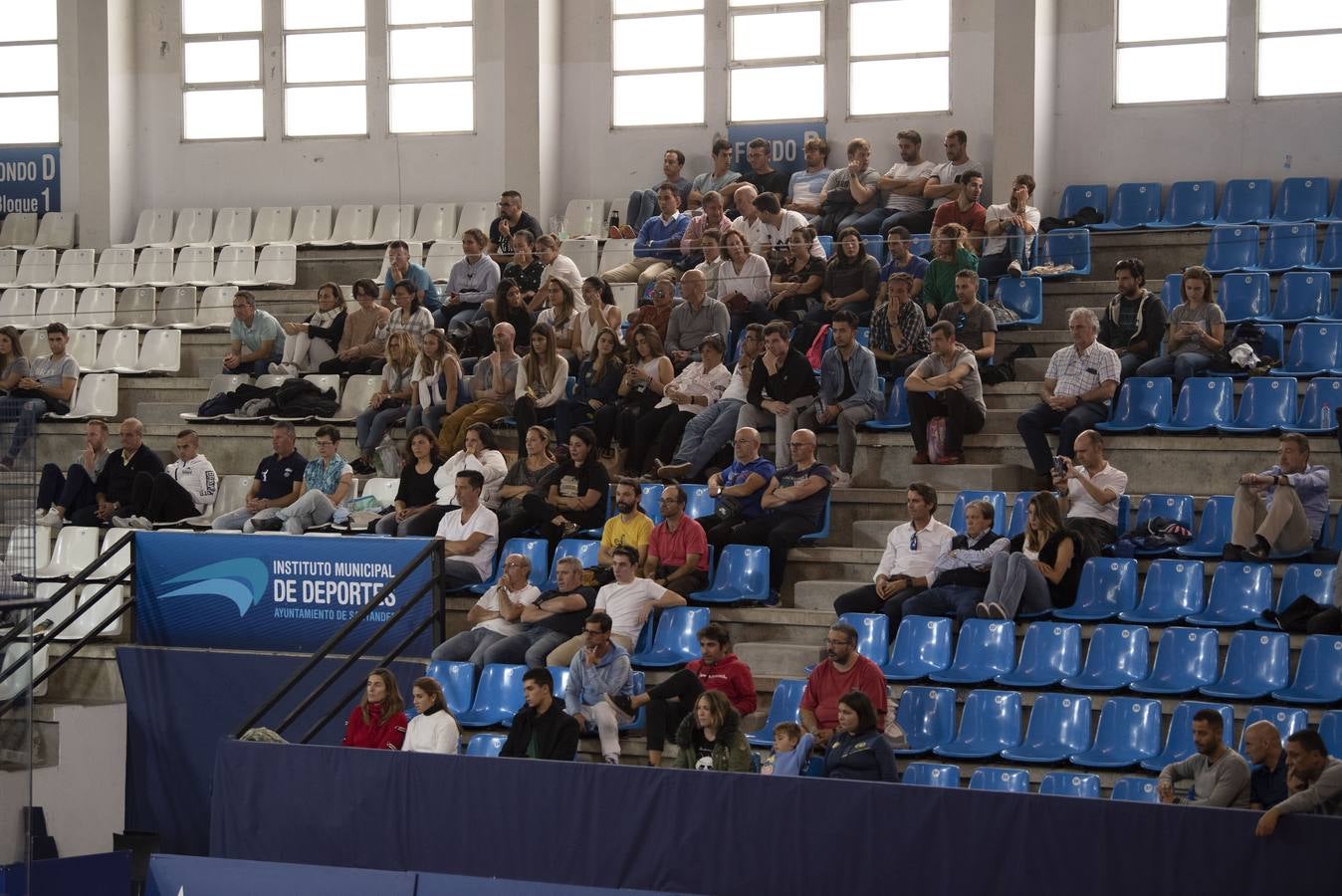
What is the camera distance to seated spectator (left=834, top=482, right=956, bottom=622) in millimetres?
11102

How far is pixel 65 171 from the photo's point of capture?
20984mm

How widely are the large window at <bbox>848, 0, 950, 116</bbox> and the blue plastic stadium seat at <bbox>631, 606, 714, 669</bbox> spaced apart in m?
8.10

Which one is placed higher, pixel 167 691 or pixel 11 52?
pixel 11 52

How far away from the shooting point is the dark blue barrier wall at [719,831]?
26.3 ft

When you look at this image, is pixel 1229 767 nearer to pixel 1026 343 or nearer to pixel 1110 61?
pixel 1026 343

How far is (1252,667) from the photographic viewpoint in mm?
9953

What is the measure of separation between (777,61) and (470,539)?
8.05 m

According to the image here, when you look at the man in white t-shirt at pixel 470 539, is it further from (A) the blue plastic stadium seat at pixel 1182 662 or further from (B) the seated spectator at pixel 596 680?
(A) the blue plastic stadium seat at pixel 1182 662

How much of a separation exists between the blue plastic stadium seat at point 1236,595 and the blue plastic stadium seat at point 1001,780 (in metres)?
1.72

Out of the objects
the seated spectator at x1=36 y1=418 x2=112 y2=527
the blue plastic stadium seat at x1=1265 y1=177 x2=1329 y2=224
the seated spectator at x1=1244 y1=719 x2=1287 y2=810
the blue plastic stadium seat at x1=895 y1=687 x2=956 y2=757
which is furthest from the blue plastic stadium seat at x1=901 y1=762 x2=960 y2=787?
the seated spectator at x1=36 y1=418 x2=112 y2=527

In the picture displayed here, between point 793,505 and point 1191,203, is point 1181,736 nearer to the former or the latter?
point 793,505

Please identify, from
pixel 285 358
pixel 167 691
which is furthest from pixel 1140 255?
pixel 167 691

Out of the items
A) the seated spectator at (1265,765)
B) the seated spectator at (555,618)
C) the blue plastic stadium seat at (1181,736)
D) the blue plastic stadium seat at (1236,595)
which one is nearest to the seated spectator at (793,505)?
the seated spectator at (555,618)

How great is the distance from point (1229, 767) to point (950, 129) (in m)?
10.1
